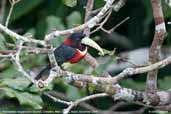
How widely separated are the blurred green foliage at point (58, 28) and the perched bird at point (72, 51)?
0.40ft

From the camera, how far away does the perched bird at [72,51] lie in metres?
3.21

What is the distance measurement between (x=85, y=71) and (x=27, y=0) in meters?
0.73

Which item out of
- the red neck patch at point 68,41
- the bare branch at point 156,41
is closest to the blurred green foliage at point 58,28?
the red neck patch at point 68,41

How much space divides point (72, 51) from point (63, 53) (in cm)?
11

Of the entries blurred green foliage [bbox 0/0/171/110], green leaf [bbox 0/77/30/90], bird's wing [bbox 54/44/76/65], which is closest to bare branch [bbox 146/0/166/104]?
blurred green foliage [bbox 0/0/171/110]

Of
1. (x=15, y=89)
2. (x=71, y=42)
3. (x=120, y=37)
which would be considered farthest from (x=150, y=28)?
(x=15, y=89)

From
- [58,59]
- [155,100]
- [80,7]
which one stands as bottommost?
[155,100]

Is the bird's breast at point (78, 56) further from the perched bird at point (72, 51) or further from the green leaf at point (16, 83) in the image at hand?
the green leaf at point (16, 83)

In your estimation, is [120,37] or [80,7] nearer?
[80,7]

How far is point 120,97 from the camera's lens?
2834 mm

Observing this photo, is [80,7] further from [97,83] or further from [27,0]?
[97,83]

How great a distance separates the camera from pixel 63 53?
3.26 m

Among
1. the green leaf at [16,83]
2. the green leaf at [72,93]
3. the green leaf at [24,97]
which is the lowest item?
the green leaf at [72,93]

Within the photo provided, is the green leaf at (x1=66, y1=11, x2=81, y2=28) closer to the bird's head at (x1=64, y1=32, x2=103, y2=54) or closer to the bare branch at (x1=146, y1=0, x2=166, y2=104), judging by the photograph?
the bird's head at (x1=64, y1=32, x2=103, y2=54)
